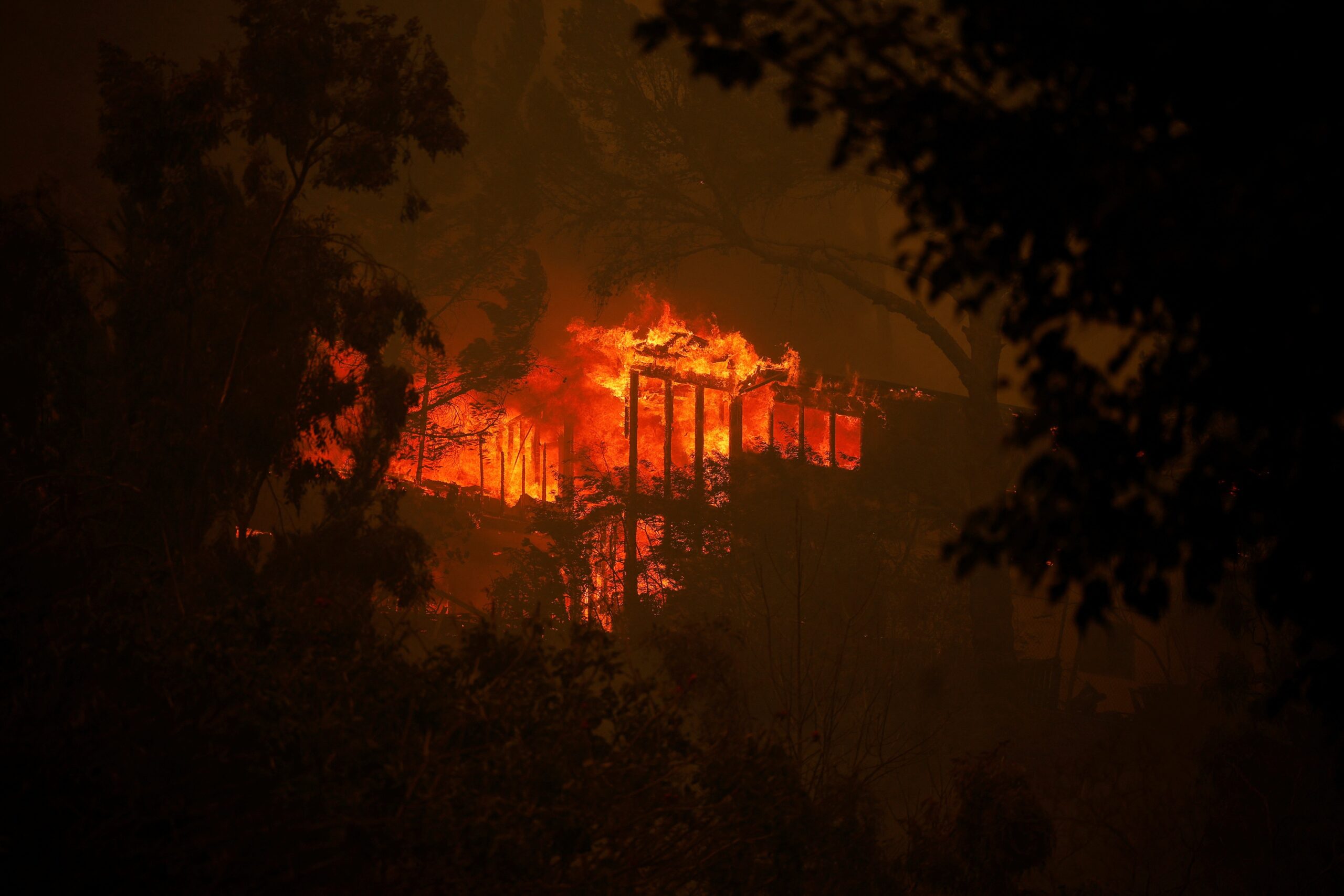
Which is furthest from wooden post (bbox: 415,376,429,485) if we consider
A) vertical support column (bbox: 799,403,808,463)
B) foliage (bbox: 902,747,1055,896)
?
foliage (bbox: 902,747,1055,896)

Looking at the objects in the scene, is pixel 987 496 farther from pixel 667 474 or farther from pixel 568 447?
pixel 568 447

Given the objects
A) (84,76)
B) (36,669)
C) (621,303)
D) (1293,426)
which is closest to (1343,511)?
(1293,426)

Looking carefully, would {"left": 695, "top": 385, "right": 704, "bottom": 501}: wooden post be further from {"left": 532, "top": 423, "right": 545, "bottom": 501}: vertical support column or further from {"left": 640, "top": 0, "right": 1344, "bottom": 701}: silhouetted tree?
{"left": 532, "top": 423, "right": 545, "bottom": 501}: vertical support column

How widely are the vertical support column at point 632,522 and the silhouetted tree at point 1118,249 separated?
18.7m

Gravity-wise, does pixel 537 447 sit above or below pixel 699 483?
above

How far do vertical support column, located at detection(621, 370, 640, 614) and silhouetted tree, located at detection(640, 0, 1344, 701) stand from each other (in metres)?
18.7

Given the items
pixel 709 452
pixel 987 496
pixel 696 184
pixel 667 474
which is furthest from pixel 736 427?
pixel 696 184

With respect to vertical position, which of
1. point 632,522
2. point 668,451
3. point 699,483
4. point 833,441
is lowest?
point 632,522

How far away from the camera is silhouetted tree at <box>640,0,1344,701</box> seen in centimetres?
258

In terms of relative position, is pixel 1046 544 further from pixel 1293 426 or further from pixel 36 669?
pixel 36 669

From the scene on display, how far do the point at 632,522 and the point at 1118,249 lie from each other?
19.8 meters

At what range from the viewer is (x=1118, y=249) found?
2.65 meters

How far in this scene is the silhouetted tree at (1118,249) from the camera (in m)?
2.58

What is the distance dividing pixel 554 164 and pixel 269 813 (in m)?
20.9
